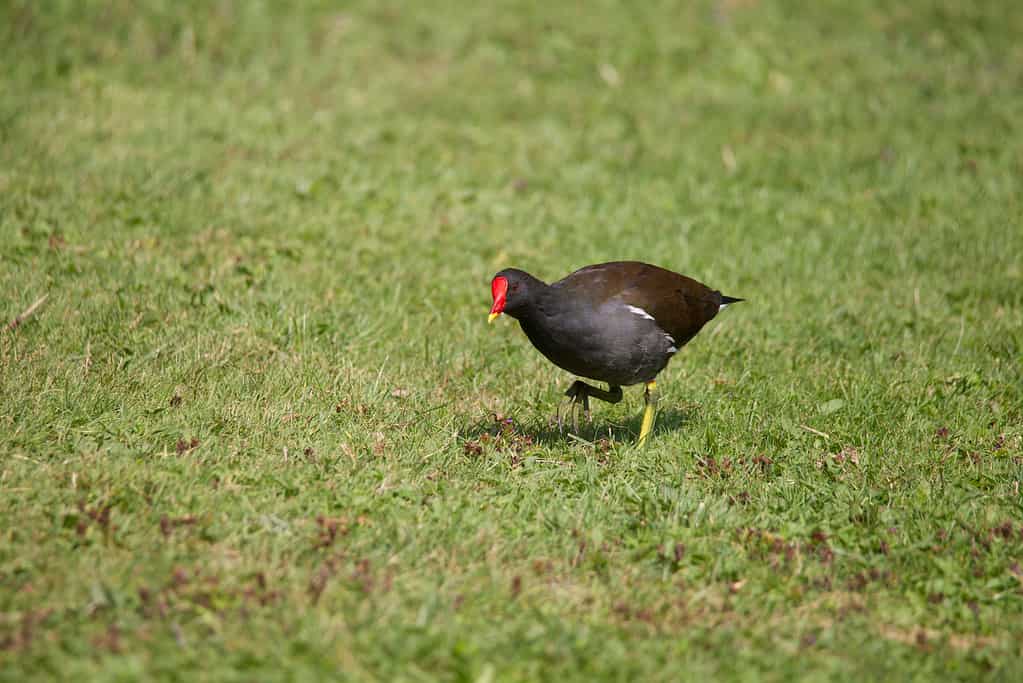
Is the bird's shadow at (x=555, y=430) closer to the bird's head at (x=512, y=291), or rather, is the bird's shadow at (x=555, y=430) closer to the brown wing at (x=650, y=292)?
the brown wing at (x=650, y=292)

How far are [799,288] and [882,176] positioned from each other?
248 centimetres

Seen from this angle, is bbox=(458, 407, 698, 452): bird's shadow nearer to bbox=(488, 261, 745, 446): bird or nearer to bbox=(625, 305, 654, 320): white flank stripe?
bbox=(488, 261, 745, 446): bird

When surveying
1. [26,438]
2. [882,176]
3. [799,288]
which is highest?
[882,176]

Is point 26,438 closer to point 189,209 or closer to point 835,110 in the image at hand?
point 189,209

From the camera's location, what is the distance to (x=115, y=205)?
8.04m

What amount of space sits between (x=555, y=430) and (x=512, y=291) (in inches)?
38.2

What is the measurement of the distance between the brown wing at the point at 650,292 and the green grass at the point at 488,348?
559 millimetres

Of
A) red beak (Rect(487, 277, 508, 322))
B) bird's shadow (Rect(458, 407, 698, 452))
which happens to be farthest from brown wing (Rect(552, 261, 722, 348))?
bird's shadow (Rect(458, 407, 698, 452))

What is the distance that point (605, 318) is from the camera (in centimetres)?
559

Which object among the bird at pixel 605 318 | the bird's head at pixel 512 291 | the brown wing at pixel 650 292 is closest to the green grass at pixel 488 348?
the bird at pixel 605 318

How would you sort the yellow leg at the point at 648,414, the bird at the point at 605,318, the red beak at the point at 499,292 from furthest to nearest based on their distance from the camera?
the yellow leg at the point at 648,414
the bird at the point at 605,318
the red beak at the point at 499,292

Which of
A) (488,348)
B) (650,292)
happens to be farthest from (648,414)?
(488,348)

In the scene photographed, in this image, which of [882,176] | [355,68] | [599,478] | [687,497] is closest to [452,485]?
[599,478]

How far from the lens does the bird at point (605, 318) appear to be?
5.55 meters
